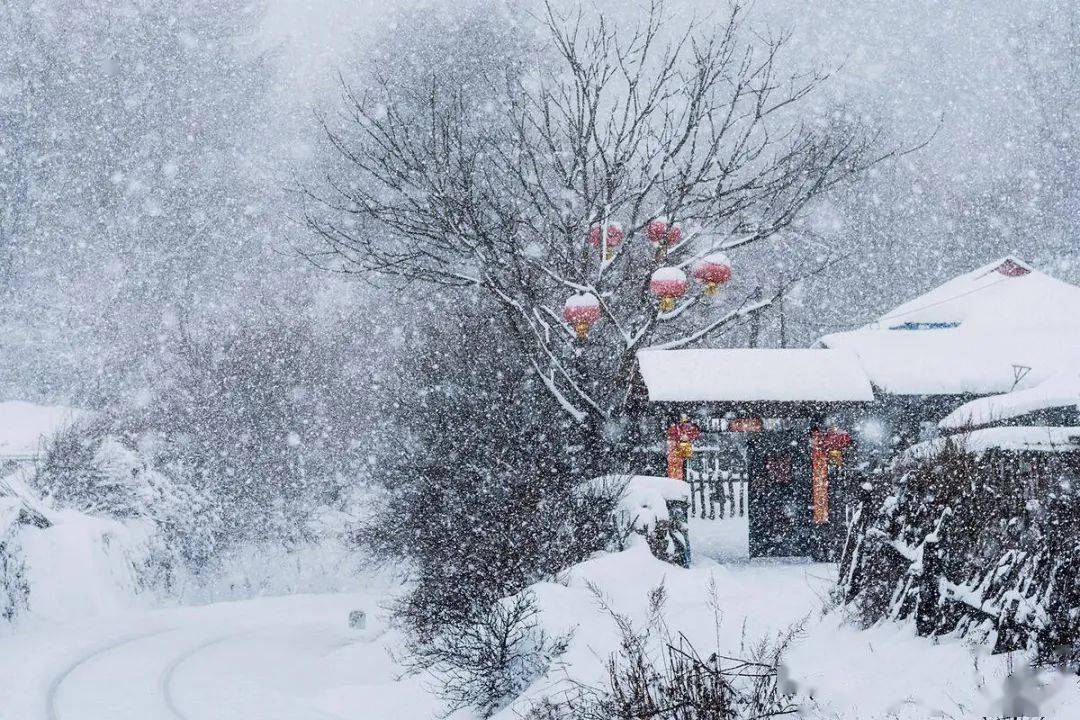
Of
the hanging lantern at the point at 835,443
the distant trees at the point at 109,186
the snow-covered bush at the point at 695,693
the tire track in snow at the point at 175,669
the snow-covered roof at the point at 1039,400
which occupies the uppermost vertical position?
the distant trees at the point at 109,186

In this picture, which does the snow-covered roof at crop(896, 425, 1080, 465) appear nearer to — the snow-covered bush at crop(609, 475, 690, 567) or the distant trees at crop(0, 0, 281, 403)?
the snow-covered bush at crop(609, 475, 690, 567)

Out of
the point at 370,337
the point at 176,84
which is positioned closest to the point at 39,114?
the point at 176,84

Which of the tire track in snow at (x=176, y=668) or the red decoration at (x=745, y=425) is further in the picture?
the red decoration at (x=745, y=425)

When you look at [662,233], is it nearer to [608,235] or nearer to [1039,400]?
[608,235]

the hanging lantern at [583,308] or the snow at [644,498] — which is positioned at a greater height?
the hanging lantern at [583,308]

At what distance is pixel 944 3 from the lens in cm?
4412

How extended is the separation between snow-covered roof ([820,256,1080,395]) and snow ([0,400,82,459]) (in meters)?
15.2

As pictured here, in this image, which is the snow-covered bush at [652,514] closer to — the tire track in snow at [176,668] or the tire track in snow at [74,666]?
the tire track in snow at [176,668]

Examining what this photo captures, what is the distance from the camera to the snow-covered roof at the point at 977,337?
17.9 meters

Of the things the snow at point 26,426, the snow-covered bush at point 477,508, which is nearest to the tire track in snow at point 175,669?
the snow-covered bush at point 477,508

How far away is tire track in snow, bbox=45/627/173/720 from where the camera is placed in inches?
349

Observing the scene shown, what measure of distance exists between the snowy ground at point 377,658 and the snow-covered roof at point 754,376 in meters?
2.57

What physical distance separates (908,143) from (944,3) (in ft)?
36.3

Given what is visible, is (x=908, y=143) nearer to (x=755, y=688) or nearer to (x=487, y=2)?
(x=487, y=2)
